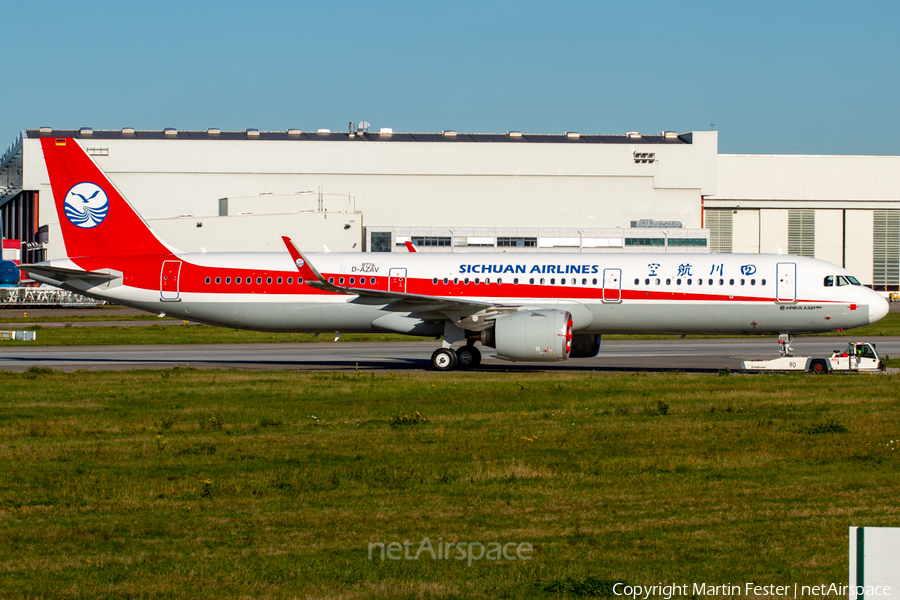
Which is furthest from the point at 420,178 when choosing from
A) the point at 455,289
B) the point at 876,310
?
Answer: the point at 876,310

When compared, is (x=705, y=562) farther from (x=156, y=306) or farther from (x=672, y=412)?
(x=156, y=306)

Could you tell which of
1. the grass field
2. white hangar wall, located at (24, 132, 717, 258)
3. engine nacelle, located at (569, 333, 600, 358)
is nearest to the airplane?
engine nacelle, located at (569, 333, 600, 358)

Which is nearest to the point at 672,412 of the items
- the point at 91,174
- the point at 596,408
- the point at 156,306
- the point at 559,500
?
the point at 596,408

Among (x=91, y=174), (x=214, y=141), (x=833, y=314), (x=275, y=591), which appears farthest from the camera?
(x=214, y=141)

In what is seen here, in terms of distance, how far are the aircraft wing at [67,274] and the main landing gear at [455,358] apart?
12.6 meters

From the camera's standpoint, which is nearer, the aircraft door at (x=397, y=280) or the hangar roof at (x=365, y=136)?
the aircraft door at (x=397, y=280)

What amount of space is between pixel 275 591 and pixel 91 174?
3029 centimetres

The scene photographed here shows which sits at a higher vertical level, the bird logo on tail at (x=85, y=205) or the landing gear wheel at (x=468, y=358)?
the bird logo on tail at (x=85, y=205)

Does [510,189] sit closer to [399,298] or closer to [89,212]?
[89,212]

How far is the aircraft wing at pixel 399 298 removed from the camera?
102 feet

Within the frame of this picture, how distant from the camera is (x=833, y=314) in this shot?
102ft

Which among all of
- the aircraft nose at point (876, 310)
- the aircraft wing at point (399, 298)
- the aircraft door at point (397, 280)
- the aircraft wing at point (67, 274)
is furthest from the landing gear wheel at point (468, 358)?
the aircraft nose at point (876, 310)

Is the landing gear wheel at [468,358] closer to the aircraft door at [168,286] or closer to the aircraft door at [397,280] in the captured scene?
the aircraft door at [397,280]

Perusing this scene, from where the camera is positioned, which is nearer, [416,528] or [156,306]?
[416,528]
